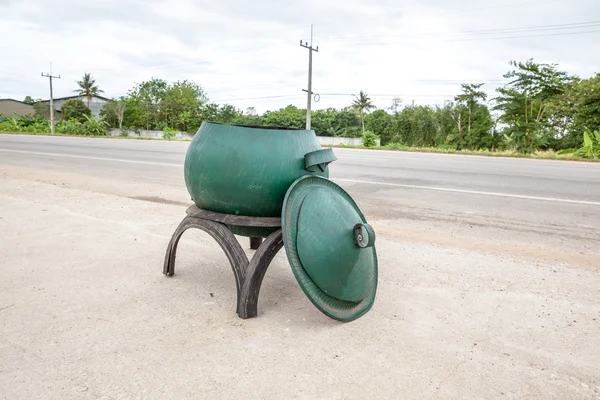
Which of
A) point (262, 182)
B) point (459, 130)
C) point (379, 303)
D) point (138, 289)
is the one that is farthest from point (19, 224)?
point (459, 130)

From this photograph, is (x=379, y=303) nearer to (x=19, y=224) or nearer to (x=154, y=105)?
(x=19, y=224)

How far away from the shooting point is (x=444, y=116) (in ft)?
137

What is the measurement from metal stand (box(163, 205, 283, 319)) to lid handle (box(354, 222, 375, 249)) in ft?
1.52

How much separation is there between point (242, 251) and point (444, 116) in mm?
42335

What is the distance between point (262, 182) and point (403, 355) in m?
1.23

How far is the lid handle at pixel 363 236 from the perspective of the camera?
2.39 m

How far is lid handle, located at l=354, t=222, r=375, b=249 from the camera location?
239 cm

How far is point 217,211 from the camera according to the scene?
279 cm

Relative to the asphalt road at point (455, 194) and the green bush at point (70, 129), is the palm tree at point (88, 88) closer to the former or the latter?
the green bush at point (70, 129)

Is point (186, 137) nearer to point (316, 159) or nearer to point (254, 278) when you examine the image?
point (316, 159)

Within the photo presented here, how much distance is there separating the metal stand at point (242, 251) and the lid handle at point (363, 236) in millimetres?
463

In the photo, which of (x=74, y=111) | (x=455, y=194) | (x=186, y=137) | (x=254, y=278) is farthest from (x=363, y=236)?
(x=74, y=111)

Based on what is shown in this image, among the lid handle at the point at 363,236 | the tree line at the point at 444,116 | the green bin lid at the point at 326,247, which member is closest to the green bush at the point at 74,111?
the tree line at the point at 444,116

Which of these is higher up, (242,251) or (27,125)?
(27,125)
